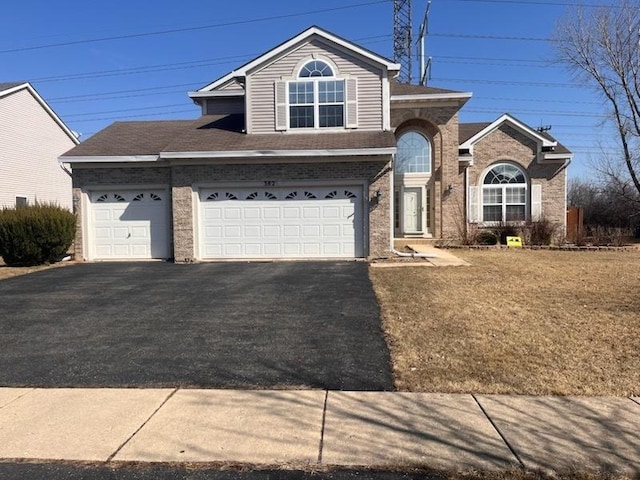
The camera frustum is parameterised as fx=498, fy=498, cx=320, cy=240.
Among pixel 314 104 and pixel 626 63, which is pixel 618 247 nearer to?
pixel 626 63

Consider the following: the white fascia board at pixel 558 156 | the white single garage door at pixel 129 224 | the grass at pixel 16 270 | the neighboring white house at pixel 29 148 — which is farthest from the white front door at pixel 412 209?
the neighboring white house at pixel 29 148

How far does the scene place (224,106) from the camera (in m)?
21.6

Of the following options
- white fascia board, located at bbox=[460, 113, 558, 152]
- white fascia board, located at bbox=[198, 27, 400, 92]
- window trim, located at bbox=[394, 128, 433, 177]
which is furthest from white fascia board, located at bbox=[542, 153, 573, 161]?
white fascia board, located at bbox=[198, 27, 400, 92]

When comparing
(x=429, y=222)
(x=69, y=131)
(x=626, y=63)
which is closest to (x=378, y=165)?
(x=429, y=222)

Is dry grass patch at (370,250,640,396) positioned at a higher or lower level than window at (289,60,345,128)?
lower

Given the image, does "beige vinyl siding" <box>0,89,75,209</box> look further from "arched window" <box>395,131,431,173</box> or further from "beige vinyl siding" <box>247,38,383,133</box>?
"arched window" <box>395,131,431,173</box>

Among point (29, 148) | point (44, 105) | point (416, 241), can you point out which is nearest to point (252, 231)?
point (416, 241)

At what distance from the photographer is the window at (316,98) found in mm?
16781

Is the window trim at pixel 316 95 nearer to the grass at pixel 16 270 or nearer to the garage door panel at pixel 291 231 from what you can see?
the garage door panel at pixel 291 231

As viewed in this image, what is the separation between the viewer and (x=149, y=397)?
486 centimetres

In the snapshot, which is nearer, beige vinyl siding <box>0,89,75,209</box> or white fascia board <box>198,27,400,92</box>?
white fascia board <box>198,27,400,92</box>

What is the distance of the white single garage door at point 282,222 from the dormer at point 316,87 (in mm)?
2612

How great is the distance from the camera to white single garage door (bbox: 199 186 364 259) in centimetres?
1565

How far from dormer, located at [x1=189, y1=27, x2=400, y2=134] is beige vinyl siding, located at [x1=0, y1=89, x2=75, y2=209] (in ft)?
50.8
